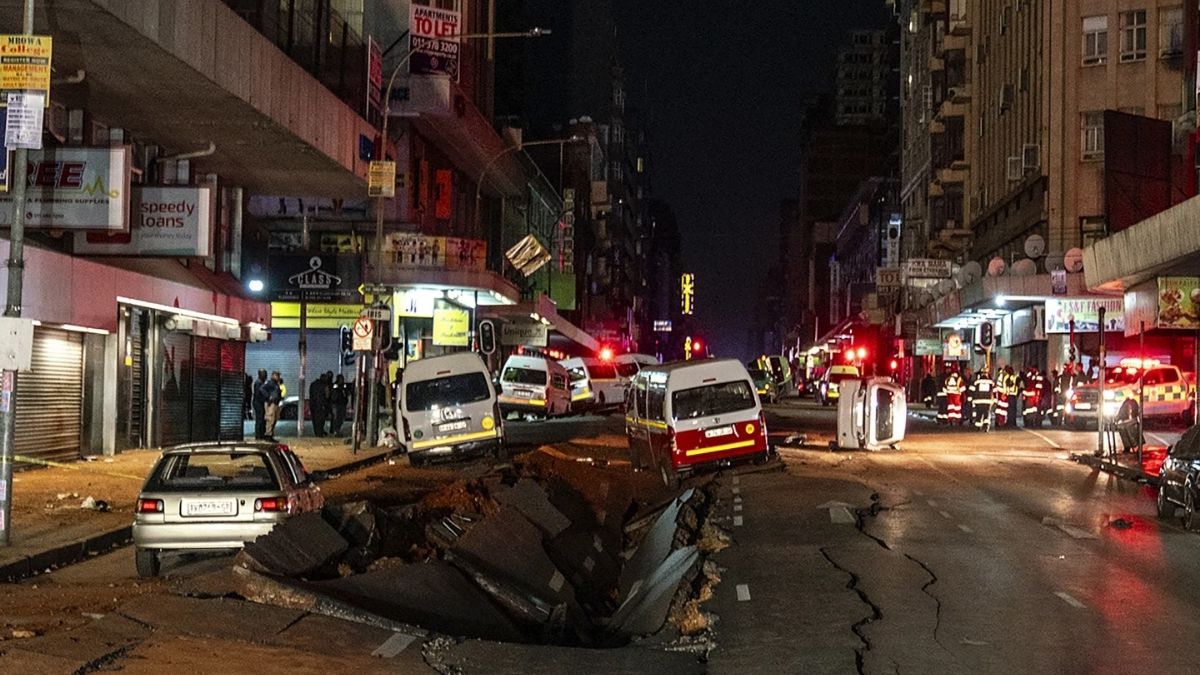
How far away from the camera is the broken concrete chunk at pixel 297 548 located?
481 inches

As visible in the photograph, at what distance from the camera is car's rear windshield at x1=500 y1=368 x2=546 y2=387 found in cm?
4925

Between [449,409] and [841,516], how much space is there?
1342cm

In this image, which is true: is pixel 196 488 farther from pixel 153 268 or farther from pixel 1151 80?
pixel 1151 80

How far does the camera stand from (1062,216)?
55.9 metres

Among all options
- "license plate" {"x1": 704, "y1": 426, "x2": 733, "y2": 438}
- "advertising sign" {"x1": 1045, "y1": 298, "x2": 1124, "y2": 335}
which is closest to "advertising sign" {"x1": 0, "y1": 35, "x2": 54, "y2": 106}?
"license plate" {"x1": 704, "y1": 426, "x2": 733, "y2": 438}

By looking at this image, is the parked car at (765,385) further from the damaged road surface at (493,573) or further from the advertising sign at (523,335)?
the damaged road surface at (493,573)

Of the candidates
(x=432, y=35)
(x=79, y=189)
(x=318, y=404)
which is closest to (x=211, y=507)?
(x=79, y=189)

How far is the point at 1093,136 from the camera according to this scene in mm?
55906

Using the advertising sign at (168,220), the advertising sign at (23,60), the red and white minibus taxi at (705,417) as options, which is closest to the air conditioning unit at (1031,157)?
the red and white minibus taxi at (705,417)

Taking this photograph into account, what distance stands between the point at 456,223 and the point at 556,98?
6710 centimetres

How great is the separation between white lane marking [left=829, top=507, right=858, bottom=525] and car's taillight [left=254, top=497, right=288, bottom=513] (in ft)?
23.1

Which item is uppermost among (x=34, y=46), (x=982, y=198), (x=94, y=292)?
(x=982, y=198)

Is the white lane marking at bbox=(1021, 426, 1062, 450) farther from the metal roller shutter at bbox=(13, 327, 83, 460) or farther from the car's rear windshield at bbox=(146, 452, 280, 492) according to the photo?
the car's rear windshield at bbox=(146, 452, 280, 492)

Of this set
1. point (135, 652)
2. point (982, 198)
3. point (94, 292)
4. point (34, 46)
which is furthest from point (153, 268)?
point (982, 198)
